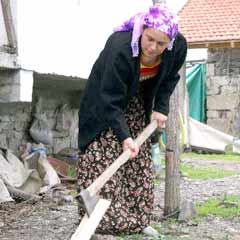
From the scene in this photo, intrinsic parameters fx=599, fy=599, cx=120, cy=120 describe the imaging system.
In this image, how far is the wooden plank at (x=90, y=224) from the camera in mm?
2881

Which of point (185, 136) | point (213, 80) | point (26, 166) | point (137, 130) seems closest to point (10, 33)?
point (26, 166)

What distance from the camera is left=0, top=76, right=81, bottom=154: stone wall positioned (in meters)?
7.29

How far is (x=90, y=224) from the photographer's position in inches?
120

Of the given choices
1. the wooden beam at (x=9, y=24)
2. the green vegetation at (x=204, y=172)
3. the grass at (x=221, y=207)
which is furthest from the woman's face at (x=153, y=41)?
the green vegetation at (x=204, y=172)

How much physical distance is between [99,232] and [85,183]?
0.35 metres

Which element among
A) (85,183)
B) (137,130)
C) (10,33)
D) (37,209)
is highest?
(10,33)

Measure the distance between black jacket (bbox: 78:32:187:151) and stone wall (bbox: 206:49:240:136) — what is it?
900 cm

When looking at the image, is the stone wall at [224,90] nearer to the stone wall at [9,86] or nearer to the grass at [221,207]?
the grass at [221,207]

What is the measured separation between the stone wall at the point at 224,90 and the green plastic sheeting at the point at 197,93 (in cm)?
31

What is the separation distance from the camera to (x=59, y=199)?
19.2 ft

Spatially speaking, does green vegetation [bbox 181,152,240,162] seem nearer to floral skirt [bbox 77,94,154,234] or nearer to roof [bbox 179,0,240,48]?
roof [bbox 179,0,240,48]

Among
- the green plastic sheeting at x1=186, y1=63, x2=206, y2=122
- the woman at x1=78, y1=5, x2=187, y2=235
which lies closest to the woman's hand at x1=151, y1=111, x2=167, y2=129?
the woman at x1=78, y1=5, x2=187, y2=235

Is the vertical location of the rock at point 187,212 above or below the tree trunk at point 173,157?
below

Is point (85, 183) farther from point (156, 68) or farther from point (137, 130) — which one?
point (156, 68)
